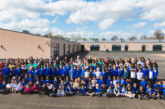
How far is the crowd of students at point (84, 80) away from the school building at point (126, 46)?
43.9 m

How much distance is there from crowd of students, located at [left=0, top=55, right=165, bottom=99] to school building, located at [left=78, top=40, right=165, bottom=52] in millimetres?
43890

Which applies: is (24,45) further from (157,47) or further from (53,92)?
→ (157,47)

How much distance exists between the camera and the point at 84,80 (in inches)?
305

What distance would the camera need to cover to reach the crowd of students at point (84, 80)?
695cm

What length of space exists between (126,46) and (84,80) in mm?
47228

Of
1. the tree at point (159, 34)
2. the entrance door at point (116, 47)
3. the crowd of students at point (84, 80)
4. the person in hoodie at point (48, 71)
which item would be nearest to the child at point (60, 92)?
the crowd of students at point (84, 80)

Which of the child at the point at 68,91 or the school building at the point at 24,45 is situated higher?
the school building at the point at 24,45

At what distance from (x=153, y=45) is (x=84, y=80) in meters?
50.6

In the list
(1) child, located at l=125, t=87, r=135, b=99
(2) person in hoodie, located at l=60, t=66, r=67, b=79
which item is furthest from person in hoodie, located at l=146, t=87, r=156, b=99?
(2) person in hoodie, located at l=60, t=66, r=67, b=79

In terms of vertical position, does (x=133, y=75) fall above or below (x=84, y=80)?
above

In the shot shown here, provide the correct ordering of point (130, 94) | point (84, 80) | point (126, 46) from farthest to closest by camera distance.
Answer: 1. point (126, 46)
2. point (84, 80)
3. point (130, 94)

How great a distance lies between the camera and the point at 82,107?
559 centimetres

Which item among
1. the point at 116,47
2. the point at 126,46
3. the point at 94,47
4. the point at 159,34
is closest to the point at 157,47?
Result: the point at 126,46

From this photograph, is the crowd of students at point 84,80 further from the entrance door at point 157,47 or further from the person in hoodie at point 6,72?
the entrance door at point 157,47
